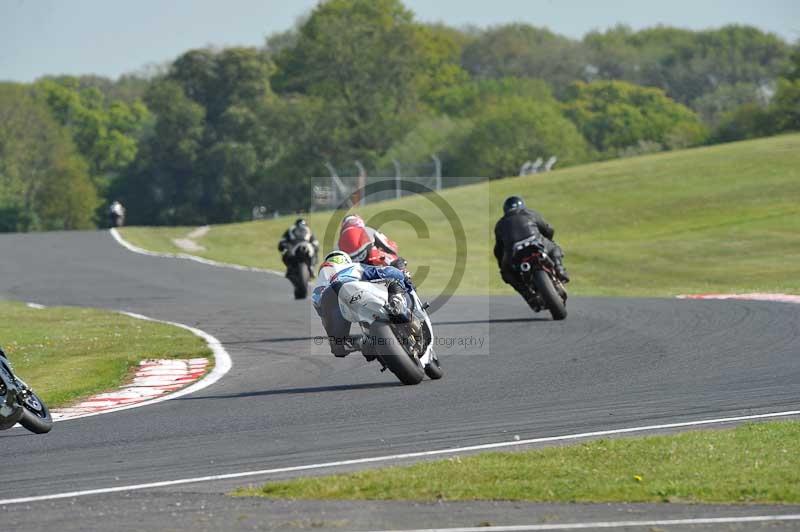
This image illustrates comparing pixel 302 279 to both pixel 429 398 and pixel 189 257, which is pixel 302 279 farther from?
pixel 189 257

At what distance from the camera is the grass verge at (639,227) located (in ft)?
115

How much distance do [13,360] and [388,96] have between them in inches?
3882

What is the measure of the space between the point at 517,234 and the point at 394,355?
6.34 meters

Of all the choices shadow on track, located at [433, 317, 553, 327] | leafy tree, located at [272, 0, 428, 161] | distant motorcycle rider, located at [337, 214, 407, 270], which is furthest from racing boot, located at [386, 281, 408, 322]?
leafy tree, located at [272, 0, 428, 161]

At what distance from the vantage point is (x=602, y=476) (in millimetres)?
8086

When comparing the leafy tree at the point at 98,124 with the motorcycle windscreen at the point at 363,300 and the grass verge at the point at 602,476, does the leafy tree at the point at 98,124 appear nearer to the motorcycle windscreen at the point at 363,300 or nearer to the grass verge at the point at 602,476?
the motorcycle windscreen at the point at 363,300

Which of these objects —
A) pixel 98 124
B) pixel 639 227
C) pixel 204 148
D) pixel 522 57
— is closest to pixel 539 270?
pixel 639 227

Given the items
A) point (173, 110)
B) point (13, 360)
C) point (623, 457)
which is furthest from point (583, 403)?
point (173, 110)

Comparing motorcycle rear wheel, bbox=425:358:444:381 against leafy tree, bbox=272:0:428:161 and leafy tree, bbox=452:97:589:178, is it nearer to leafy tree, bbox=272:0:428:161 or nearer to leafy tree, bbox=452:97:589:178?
leafy tree, bbox=452:97:589:178

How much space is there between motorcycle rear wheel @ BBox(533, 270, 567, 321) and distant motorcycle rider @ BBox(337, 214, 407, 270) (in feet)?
9.32

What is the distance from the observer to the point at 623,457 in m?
8.62

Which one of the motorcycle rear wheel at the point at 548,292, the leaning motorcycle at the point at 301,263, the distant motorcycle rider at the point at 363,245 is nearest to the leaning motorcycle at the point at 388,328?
the distant motorcycle rider at the point at 363,245

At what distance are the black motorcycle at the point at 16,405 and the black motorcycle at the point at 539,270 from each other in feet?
28.2

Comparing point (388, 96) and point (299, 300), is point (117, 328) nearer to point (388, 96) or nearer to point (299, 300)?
point (299, 300)
